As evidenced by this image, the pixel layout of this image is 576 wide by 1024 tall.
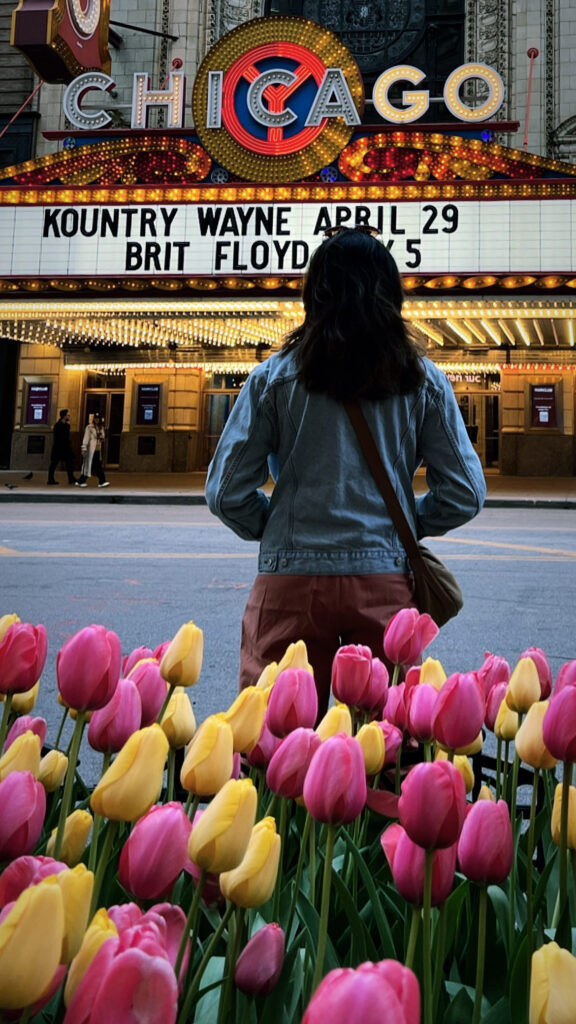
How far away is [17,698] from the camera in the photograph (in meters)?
1.25

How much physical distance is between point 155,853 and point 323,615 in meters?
1.65

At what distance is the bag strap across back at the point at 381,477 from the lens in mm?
2342

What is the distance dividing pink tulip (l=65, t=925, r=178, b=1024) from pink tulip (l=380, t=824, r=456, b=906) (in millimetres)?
312

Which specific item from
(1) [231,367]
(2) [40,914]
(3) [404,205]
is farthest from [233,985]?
(1) [231,367]

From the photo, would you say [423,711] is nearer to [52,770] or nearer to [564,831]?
[564,831]

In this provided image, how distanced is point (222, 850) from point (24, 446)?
27.2m

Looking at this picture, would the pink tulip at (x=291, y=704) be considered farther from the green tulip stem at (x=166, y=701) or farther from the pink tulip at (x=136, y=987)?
the pink tulip at (x=136, y=987)

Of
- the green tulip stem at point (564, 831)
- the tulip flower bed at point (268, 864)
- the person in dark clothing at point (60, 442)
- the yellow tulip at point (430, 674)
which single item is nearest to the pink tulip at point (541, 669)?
the tulip flower bed at point (268, 864)

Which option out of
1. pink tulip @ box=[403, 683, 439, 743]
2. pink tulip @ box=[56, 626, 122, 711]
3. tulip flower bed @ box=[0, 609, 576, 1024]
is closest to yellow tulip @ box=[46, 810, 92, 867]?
tulip flower bed @ box=[0, 609, 576, 1024]

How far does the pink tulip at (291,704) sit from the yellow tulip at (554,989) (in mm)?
510

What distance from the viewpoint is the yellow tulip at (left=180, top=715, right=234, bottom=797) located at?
0.79 m

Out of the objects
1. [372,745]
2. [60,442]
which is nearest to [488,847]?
[372,745]

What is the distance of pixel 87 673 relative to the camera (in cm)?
93

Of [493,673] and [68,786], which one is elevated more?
[493,673]
